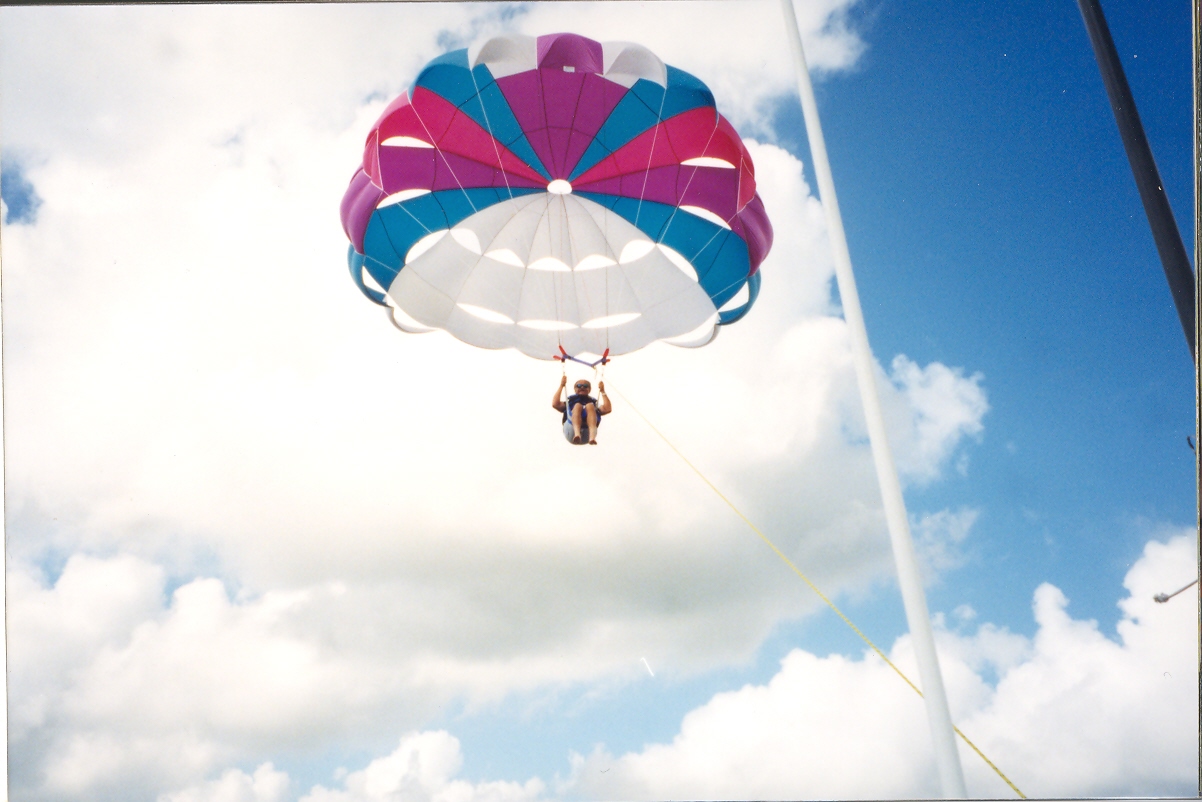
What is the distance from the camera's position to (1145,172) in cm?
353

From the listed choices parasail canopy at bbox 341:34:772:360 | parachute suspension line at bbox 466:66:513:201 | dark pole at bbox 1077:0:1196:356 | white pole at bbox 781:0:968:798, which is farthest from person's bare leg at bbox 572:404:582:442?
dark pole at bbox 1077:0:1196:356

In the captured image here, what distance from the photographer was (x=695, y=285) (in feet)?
23.5

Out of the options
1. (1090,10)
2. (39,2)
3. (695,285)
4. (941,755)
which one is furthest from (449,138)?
(941,755)

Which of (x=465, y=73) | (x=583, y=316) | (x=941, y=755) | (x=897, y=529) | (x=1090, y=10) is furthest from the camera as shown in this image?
(x=583, y=316)

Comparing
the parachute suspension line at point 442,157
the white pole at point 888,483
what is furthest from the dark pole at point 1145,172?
the parachute suspension line at point 442,157

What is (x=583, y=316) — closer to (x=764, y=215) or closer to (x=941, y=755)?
(x=764, y=215)

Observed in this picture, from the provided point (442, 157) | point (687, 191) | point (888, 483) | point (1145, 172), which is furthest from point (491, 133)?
point (1145, 172)

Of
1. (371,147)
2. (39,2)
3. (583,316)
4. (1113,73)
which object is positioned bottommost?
(1113,73)

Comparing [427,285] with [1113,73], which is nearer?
[1113,73]

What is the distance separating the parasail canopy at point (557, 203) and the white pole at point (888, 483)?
2016 millimetres

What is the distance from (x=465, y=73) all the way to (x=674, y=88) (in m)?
1.50

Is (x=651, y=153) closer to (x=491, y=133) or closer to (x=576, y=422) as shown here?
(x=491, y=133)

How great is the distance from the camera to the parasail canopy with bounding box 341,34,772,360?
602 centimetres

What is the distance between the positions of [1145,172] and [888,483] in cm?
170
